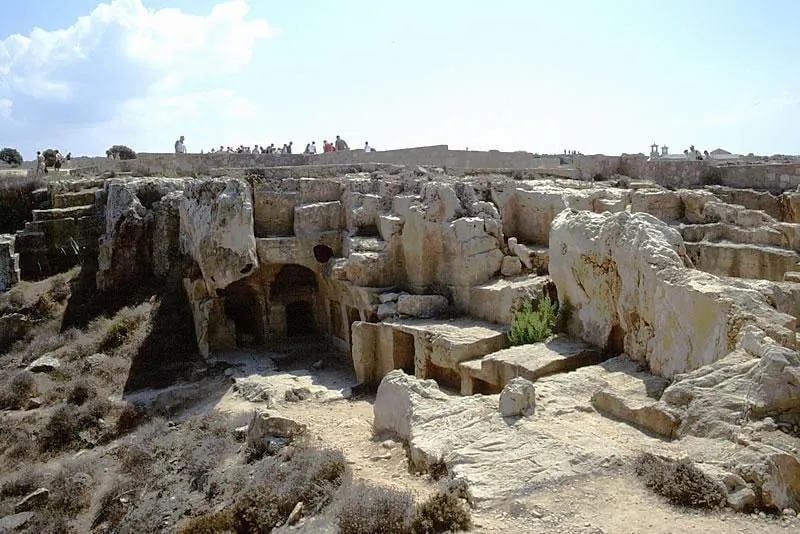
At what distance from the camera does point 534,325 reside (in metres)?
10.4

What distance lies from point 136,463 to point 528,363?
645cm

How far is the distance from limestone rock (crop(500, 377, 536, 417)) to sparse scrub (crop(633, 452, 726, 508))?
1.60 metres

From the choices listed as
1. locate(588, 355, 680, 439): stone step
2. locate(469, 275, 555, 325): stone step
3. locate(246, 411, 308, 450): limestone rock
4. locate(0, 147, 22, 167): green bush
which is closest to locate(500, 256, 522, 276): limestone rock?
locate(469, 275, 555, 325): stone step

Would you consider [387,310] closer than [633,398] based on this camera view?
No

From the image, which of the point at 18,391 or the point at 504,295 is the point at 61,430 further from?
the point at 504,295

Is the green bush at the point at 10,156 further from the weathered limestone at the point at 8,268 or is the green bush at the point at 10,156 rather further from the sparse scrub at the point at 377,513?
the sparse scrub at the point at 377,513

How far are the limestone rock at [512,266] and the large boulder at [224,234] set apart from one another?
5440mm

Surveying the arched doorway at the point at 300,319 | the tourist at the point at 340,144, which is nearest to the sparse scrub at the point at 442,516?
the arched doorway at the point at 300,319

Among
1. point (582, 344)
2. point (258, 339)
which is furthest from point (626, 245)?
point (258, 339)

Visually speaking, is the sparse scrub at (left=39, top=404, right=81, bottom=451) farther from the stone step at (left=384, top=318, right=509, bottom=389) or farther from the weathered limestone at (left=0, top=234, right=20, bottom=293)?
the weathered limestone at (left=0, top=234, right=20, bottom=293)

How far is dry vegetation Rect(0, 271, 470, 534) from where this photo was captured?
7074 mm

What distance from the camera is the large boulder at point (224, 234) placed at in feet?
47.3

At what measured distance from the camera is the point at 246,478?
29.1 ft

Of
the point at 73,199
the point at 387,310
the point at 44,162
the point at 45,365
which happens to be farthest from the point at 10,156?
the point at 387,310
